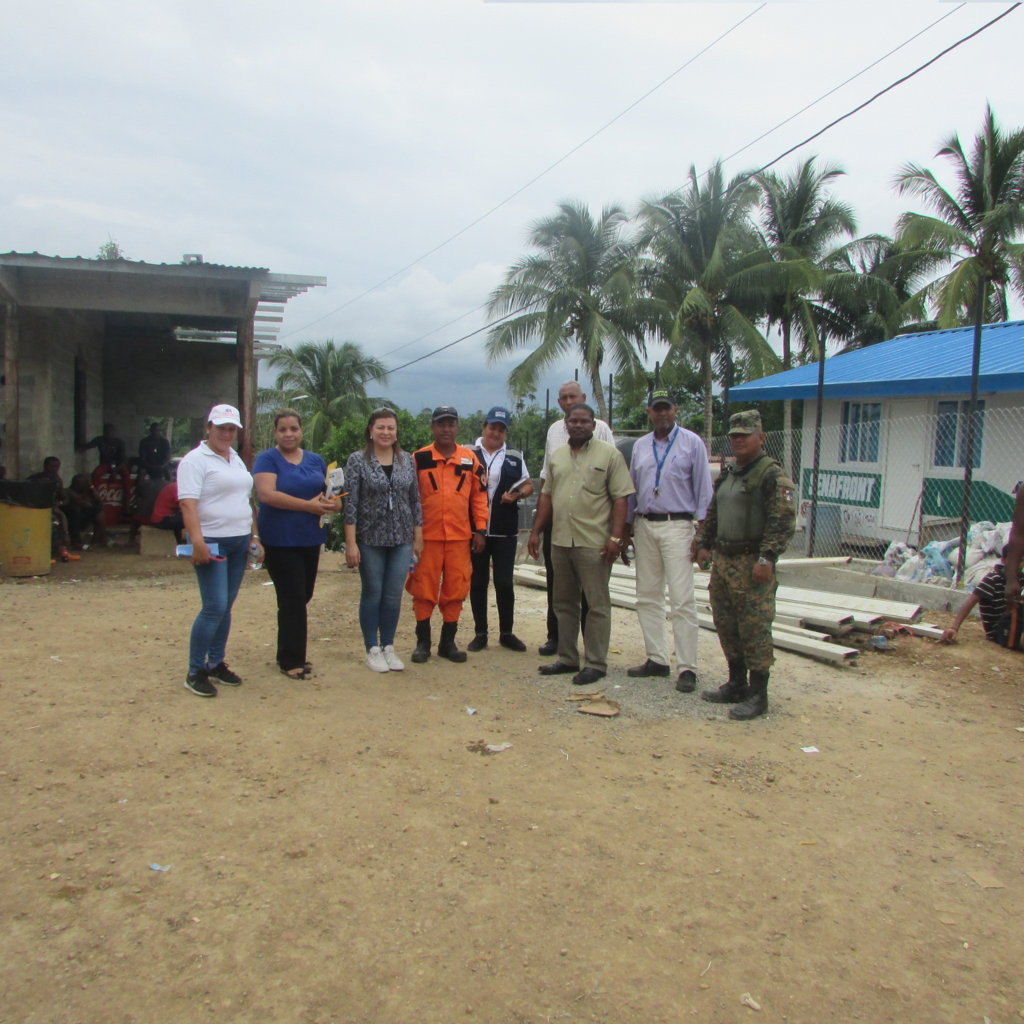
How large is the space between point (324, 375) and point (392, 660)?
3095 centimetres

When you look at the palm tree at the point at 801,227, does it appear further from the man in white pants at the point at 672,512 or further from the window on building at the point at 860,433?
the man in white pants at the point at 672,512

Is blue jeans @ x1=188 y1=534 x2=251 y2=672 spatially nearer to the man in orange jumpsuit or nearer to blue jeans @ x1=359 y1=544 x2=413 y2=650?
blue jeans @ x1=359 y1=544 x2=413 y2=650

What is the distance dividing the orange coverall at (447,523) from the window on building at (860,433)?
930cm

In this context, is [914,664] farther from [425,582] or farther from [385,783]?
[385,783]

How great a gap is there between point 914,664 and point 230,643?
4.95 meters

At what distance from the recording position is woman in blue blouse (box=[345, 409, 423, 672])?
207 inches

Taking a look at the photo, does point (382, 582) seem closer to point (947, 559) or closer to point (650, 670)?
point (650, 670)

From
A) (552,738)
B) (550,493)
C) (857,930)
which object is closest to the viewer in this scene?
(857,930)

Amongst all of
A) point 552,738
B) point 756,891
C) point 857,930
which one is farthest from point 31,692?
point 857,930

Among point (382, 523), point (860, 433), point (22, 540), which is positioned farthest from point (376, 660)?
point (860, 433)

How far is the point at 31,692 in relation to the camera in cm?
483

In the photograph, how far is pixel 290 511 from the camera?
16.8 ft

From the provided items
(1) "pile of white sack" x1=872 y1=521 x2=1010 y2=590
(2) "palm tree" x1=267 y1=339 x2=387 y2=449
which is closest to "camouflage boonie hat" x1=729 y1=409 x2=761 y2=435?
(1) "pile of white sack" x1=872 y1=521 x2=1010 y2=590

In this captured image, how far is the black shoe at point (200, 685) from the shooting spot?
4.86 m
